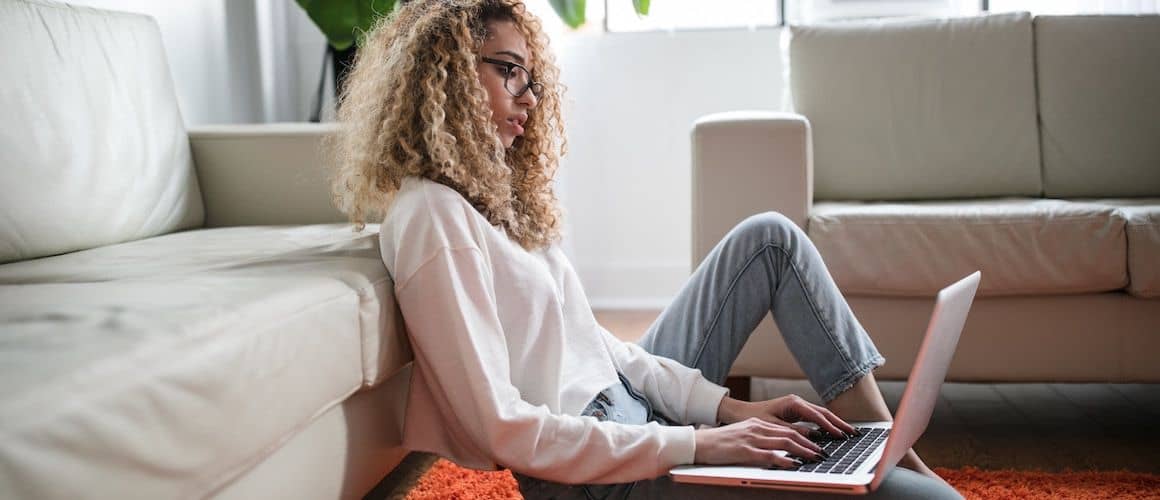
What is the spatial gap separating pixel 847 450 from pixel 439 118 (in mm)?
592

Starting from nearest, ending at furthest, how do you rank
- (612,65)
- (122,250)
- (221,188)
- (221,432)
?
(221,432) < (122,250) < (221,188) < (612,65)

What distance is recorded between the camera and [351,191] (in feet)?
4.46

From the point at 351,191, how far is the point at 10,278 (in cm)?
43

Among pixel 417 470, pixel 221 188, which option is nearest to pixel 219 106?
pixel 221 188

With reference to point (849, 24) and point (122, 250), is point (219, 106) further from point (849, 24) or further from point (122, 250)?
point (849, 24)

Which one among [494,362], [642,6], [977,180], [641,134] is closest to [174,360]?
[494,362]

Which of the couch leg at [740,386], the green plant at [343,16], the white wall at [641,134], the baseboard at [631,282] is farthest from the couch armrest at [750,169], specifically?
the baseboard at [631,282]

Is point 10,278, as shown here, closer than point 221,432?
No

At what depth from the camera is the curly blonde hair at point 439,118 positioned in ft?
3.90

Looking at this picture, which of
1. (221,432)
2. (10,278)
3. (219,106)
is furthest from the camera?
(219,106)

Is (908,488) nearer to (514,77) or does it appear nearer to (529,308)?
(529,308)

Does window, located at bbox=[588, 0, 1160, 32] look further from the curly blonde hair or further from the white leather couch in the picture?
the curly blonde hair

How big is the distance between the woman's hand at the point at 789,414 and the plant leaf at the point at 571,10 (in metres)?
1.96

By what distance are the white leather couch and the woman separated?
9 centimetres
